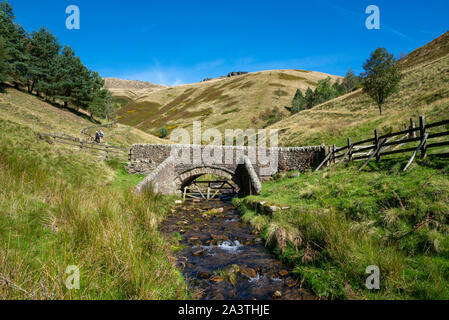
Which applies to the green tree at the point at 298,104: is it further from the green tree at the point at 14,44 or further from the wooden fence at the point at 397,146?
the green tree at the point at 14,44

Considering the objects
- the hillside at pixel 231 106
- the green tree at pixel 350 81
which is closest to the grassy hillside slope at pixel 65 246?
the hillside at pixel 231 106

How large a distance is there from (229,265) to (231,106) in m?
63.3

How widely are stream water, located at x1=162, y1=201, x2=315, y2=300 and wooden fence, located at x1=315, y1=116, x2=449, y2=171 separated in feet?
17.4

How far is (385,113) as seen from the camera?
1013 inches

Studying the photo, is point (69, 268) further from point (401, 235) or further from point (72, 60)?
point (72, 60)

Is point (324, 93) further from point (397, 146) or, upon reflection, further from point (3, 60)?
point (3, 60)

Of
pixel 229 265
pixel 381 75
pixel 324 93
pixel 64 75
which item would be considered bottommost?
pixel 229 265

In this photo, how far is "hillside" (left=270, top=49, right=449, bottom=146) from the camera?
18.4 metres

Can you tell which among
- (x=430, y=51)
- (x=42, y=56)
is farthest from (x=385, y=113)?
(x=42, y=56)

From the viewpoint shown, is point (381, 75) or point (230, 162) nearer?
point (230, 162)

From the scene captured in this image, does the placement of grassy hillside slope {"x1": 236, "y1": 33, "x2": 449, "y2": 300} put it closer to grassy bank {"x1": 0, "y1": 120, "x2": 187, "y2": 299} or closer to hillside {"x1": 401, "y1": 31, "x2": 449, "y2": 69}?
grassy bank {"x1": 0, "y1": 120, "x2": 187, "y2": 299}

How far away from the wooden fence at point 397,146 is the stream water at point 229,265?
5.32 m
